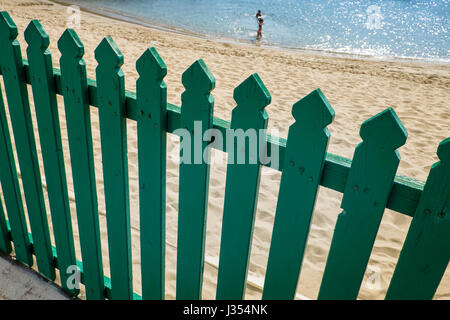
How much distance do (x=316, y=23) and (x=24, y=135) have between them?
27.6m

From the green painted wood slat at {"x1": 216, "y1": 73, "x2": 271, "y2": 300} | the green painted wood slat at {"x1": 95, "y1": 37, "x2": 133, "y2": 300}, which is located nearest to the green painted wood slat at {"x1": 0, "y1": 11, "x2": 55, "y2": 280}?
the green painted wood slat at {"x1": 95, "y1": 37, "x2": 133, "y2": 300}

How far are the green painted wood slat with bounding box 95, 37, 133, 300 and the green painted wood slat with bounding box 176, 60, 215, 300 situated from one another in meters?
0.33

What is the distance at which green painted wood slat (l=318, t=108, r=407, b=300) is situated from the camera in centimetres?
109

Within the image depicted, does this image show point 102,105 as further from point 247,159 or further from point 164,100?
point 247,159

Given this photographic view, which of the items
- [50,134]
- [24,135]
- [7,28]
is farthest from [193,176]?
[7,28]

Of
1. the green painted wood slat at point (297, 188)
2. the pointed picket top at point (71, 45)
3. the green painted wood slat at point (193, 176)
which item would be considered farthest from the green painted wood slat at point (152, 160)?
the green painted wood slat at point (297, 188)

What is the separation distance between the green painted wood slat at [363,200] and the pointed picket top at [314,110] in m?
0.12

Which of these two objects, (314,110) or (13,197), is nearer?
(314,110)

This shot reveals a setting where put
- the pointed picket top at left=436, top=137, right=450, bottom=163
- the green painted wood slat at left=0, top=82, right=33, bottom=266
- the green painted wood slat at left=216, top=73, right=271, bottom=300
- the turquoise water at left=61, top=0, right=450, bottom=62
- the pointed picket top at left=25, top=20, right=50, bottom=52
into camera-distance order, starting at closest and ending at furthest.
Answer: the pointed picket top at left=436, top=137, right=450, bottom=163 → the green painted wood slat at left=216, top=73, right=271, bottom=300 → the pointed picket top at left=25, top=20, right=50, bottom=52 → the green painted wood slat at left=0, top=82, right=33, bottom=266 → the turquoise water at left=61, top=0, right=450, bottom=62

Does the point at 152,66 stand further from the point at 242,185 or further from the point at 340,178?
the point at 340,178

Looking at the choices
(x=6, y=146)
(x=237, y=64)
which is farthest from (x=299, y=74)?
(x=6, y=146)

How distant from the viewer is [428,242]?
1.15 metres

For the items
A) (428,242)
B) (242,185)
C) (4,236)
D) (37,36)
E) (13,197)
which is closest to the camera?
(428,242)

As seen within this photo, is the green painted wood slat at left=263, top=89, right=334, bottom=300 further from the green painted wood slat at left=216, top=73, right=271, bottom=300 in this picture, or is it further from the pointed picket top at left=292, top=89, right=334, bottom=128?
the green painted wood slat at left=216, top=73, right=271, bottom=300
